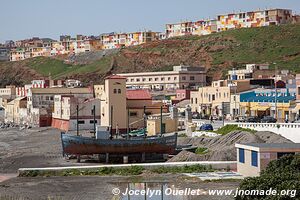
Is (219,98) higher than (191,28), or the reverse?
(191,28)

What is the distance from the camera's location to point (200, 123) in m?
56.6

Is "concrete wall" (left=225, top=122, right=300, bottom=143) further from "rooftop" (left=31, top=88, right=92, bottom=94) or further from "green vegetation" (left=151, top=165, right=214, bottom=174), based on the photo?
"rooftop" (left=31, top=88, right=92, bottom=94)

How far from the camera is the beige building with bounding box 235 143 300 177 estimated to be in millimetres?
30781

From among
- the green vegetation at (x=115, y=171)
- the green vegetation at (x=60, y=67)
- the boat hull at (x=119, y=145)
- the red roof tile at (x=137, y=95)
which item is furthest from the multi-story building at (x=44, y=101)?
the green vegetation at (x=60, y=67)

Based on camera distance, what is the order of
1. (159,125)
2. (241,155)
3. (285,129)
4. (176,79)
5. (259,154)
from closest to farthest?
(259,154) → (241,155) → (285,129) → (159,125) → (176,79)

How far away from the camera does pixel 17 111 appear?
91500 millimetres

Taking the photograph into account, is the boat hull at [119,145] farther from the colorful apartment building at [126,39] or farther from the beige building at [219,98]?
the colorful apartment building at [126,39]

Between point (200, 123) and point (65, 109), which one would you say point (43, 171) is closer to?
point (200, 123)

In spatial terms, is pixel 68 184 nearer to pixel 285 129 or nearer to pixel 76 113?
pixel 285 129

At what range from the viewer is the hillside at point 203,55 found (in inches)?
4675

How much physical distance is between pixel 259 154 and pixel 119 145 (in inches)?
604

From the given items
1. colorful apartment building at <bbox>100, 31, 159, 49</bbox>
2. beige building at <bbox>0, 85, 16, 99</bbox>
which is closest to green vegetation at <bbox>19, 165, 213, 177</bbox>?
beige building at <bbox>0, 85, 16, 99</bbox>

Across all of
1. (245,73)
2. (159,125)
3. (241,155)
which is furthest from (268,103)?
(241,155)

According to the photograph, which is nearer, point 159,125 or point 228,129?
point 228,129
